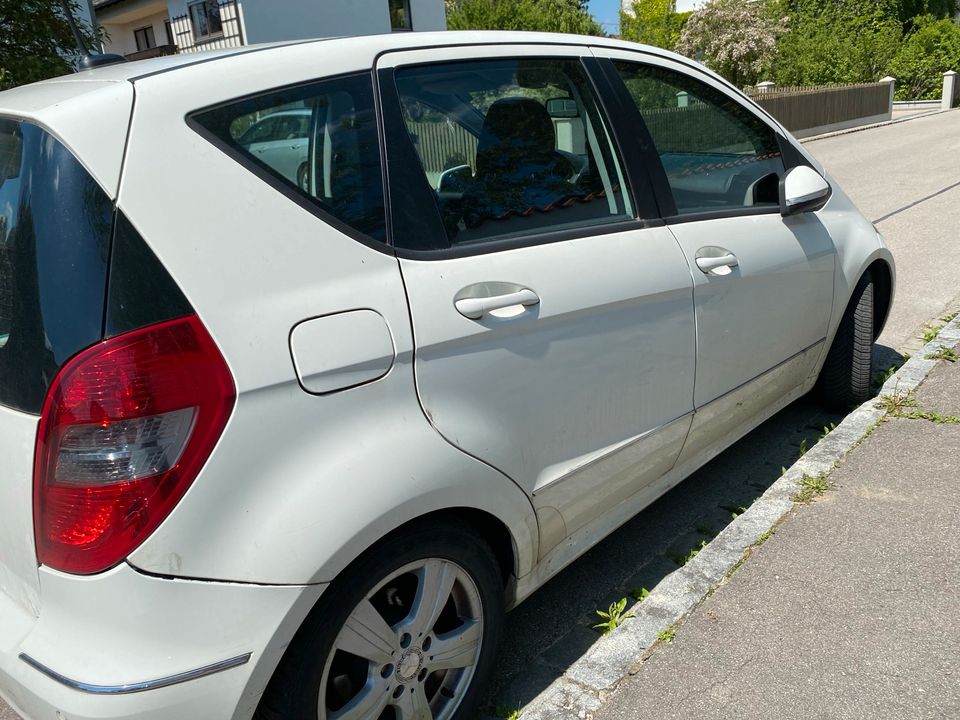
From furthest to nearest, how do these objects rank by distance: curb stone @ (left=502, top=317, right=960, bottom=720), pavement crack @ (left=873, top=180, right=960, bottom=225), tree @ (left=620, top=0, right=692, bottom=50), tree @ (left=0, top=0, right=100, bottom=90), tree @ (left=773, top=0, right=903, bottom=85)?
tree @ (left=620, top=0, right=692, bottom=50) < tree @ (left=773, top=0, right=903, bottom=85) < pavement crack @ (left=873, top=180, right=960, bottom=225) < tree @ (left=0, top=0, right=100, bottom=90) < curb stone @ (left=502, top=317, right=960, bottom=720)

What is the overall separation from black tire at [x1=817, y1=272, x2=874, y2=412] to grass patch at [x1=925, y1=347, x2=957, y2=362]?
0.90 metres

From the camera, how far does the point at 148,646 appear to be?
63.2 inches

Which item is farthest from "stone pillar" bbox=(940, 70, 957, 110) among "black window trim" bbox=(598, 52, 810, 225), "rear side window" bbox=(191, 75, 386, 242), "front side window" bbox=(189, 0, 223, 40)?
"rear side window" bbox=(191, 75, 386, 242)

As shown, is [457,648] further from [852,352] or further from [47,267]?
[852,352]

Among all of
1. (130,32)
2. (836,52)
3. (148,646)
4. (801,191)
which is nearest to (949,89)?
(836,52)

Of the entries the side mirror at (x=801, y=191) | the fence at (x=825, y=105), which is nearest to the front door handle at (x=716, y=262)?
the side mirror at (x=801, y=191)

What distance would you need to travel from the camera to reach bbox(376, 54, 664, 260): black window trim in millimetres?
2059

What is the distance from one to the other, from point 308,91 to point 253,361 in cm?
70

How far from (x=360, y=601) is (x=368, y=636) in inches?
4.2

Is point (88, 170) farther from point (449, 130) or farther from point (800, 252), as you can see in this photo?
point (800, 252)

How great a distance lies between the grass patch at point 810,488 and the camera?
10.7ft

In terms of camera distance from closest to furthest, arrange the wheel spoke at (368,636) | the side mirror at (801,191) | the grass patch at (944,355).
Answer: the wheel spoke at (368,636), the side mirror at (801,191), the grass patch at (944,355)

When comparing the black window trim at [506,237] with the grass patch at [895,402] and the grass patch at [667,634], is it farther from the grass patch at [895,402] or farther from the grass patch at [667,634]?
the grass patch at [895,402]

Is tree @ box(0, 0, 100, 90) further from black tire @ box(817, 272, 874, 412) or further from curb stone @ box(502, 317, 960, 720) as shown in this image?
curb stone @ box(502, 317, 960, 720)
